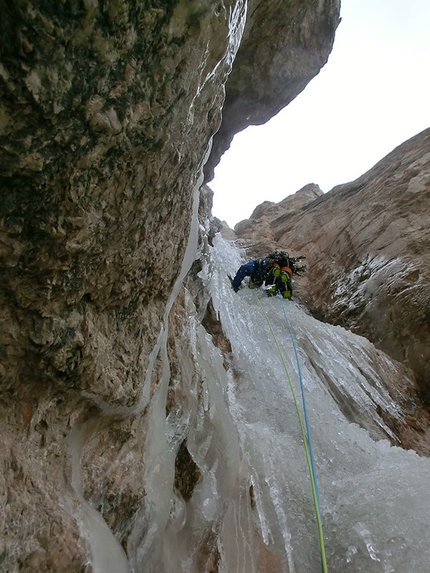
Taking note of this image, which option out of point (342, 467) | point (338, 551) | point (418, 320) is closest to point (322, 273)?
point (418, 320)

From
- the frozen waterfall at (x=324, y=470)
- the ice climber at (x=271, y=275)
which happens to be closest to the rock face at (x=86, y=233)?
the frozen waterfall at (x=324, y=470)

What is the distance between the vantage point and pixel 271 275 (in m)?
7.95

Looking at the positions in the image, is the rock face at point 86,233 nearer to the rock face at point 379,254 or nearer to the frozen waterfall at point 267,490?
the frozen waterfall at point 267,490

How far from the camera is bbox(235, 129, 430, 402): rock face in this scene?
636 cm

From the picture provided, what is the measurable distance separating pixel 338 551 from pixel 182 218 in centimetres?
209

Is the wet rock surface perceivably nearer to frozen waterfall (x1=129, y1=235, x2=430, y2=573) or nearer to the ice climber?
the ice climber

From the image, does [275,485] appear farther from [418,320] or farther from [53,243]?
[418,320]

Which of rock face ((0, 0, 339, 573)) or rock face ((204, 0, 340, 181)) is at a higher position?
rock face ((204, 0, 340, 181))

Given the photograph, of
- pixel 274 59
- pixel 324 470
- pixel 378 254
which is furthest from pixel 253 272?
pixel 324 470

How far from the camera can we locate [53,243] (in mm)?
1233

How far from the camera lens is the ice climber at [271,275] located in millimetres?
7754

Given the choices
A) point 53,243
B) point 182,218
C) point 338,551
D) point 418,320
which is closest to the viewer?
point 53,243

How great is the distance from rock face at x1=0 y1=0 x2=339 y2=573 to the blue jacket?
238 inches

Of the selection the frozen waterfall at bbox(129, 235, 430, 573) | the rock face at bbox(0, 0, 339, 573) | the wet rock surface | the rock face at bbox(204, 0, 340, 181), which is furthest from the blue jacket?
the rock face at bbox(0, 0, 339, 573)
